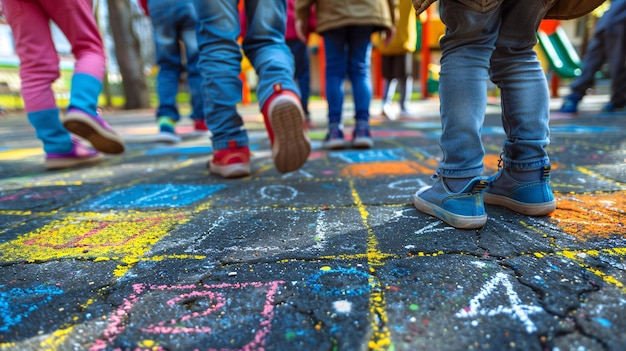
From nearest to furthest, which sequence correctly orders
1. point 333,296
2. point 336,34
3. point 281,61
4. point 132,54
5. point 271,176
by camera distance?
point 333,296 < point 281,61 < point 271,176 < point 336,34 < point 132,54

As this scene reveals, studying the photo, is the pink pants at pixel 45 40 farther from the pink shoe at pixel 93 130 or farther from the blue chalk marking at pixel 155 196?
the blue chalk marking at pixel 155 196

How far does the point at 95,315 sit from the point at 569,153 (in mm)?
2311

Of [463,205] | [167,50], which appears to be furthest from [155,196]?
[167,50]

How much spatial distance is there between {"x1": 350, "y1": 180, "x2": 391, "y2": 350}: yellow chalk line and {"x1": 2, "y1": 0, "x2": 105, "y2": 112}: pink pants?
6.32 feet

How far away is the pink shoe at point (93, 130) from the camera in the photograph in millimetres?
1956

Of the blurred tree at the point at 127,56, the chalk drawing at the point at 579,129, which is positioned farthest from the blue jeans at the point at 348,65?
the blurred tree at the point at 127,56

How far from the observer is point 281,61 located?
1.66 m

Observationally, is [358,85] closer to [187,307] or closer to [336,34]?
[336,34]

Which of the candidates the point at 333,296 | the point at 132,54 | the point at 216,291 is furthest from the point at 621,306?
the point at 132,54

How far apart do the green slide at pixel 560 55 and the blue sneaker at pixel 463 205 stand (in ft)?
21.9

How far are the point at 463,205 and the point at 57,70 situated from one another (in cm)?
220

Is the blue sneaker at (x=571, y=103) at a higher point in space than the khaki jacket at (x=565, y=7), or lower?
lower

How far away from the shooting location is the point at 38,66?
6.84ft

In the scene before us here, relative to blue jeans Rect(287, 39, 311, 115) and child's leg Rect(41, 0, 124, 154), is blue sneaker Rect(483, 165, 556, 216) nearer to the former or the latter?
child's leg Rect(41, 0, 124, 154)
